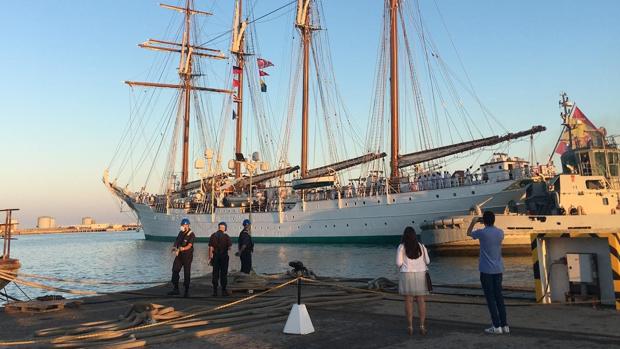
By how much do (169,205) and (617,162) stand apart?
51053 millimetres

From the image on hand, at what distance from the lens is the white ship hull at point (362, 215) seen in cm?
3416

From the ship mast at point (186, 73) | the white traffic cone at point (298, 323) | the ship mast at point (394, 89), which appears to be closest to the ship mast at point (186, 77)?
the ship mast at point (186, 73)

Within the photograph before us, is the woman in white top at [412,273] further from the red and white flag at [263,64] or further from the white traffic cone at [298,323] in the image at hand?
the red and white flag at [263,64]

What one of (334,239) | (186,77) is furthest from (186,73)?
(334,239)

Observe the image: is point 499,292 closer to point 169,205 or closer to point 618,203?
point 618,203

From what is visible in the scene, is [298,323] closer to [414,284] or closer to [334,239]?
[414,284]

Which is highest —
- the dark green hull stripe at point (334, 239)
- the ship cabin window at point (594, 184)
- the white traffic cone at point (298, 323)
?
the ship cabin window at point (594, 184)

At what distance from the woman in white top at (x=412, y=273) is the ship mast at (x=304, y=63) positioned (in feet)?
140

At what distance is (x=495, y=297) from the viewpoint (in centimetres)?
589

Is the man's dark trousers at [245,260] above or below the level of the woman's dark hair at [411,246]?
below

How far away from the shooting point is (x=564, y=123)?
35.4 metres

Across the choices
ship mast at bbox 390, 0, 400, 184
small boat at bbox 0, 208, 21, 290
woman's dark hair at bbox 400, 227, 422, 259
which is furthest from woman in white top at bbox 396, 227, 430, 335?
ship mast at bbox 390, 0, 400, 184

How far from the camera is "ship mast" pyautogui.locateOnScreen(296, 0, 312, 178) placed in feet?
158

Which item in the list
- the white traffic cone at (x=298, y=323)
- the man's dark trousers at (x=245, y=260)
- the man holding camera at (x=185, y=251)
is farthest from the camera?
Answer: the man's dark trousers at (x=245, y=260)
